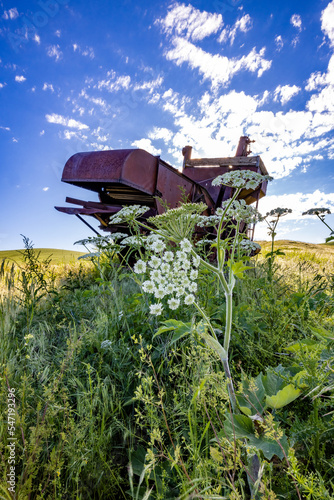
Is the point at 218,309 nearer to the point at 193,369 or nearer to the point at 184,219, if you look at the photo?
the point at 193,369

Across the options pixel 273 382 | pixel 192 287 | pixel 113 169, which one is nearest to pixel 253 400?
pixel 273 382

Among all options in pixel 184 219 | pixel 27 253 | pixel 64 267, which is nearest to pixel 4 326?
pixel 27 253

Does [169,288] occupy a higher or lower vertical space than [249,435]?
higher

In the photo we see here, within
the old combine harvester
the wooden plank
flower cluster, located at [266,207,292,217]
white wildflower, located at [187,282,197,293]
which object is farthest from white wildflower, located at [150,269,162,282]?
the wooden plank

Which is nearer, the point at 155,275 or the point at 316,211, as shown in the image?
the point at 155,275

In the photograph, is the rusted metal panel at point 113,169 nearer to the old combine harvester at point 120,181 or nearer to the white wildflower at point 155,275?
the old combine harvester at point 120,181

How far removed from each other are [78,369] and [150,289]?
0.99 metres

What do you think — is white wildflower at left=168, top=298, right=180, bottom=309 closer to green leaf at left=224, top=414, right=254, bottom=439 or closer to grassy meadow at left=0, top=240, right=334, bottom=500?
grassy meadow at left=0, top=240, right=334, bottom=500

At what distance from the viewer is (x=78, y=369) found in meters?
1.95

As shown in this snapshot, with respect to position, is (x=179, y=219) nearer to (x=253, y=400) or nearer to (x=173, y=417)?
(x=253, y=400)

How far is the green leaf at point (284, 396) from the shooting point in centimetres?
108

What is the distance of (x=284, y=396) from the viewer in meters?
1.10

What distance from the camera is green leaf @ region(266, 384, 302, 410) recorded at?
1.08 metres

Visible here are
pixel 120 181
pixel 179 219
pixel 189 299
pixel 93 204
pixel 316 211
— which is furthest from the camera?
pixel 93 204
